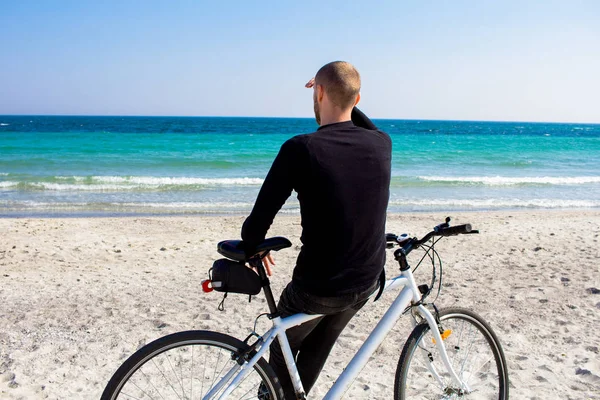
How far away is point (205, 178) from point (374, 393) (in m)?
15.3

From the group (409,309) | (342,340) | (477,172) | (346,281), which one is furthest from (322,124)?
(477,172)

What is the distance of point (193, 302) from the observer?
536cm

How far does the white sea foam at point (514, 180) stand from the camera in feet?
61.4

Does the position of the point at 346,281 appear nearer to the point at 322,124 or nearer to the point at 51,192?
the point at 322,124

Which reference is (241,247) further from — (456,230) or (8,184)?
(8,184)

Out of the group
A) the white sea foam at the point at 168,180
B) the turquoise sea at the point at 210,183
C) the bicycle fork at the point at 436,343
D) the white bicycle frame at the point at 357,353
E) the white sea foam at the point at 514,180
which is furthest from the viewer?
the white sea foam at the point at 514,180

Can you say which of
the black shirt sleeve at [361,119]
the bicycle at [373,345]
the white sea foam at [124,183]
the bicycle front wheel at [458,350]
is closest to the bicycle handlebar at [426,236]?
the bicycle at [373,345]

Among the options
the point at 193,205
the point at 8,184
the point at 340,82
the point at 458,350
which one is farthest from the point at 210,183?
the point at 340,82

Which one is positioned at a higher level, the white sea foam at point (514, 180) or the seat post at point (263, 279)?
the seat post at point (263, 279)

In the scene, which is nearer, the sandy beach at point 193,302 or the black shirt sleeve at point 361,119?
the black shirt sleeve at point 361,119

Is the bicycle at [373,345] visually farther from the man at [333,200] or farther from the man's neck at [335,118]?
the man's neck at [335,118]

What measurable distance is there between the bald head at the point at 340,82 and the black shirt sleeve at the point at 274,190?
30 centimetres

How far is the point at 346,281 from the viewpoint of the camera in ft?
7.13

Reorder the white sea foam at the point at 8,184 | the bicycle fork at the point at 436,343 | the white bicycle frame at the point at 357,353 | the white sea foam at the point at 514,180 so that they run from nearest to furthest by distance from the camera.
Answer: the white bicycle frame at the point at 357,353
the bicycle fork at the point at 436,343
the white sea foam at the point at 8,184
the white sea foam at the point at 514,180
